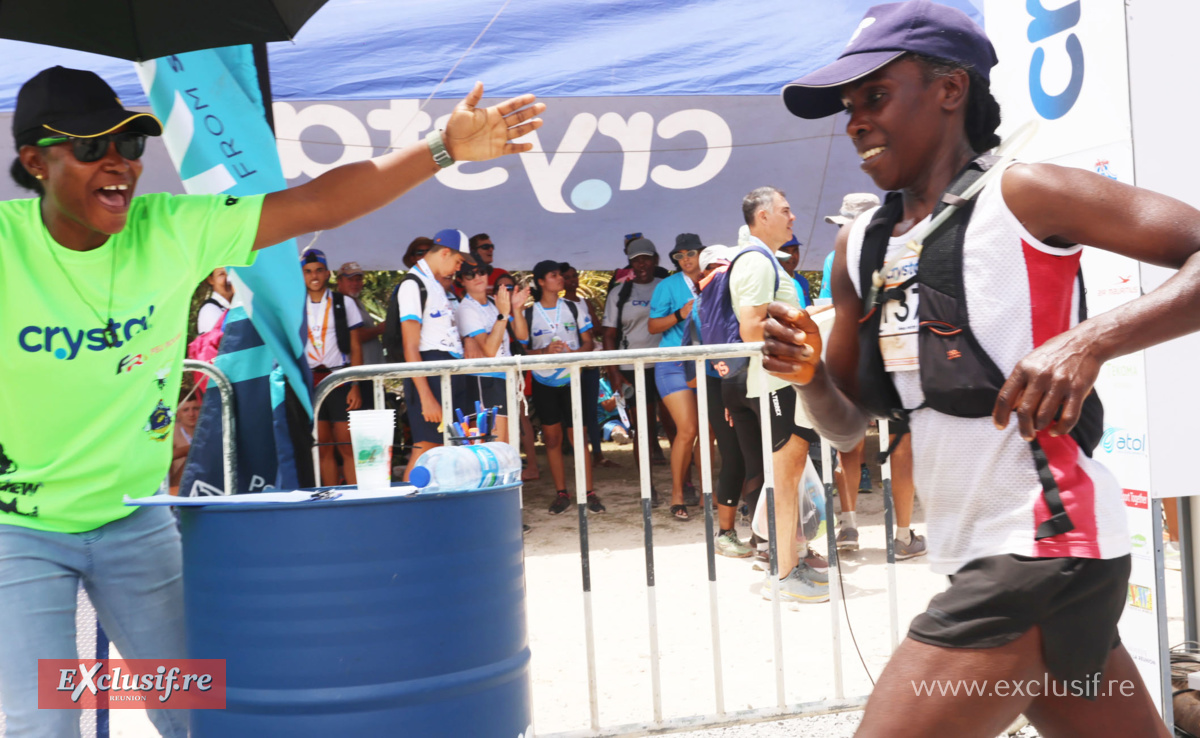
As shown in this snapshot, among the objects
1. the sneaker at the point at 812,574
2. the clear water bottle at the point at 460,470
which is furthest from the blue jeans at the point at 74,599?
the sneaker at the point at 812,574

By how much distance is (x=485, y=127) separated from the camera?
2.34 metres

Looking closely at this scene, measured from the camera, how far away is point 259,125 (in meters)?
3.08

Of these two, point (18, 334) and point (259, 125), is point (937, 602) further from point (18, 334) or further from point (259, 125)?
point (259, 125)

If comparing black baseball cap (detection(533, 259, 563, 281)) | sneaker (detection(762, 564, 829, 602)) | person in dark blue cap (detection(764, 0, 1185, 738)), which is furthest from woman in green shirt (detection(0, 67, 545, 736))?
black baseball cap (detection(533, 259, 563, 281))

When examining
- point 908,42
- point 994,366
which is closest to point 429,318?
point 908,42

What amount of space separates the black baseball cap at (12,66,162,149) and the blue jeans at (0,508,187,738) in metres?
0.88

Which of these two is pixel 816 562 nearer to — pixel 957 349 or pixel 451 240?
pixel 451 240

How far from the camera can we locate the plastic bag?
4332 millimetres

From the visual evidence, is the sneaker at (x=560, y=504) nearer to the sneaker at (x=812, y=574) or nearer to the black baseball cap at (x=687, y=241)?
the black baseball cap at (x=687, y=241)

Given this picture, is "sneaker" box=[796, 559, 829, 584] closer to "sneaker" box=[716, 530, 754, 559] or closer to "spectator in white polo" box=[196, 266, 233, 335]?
"sneaker" box=[716, 530, 754, 559]

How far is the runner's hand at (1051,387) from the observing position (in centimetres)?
149

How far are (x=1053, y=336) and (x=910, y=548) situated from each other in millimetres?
4667

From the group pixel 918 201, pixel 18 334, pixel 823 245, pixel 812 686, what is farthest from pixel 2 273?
pixel 823 245

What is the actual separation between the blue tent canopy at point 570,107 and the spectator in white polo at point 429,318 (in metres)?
0.84
